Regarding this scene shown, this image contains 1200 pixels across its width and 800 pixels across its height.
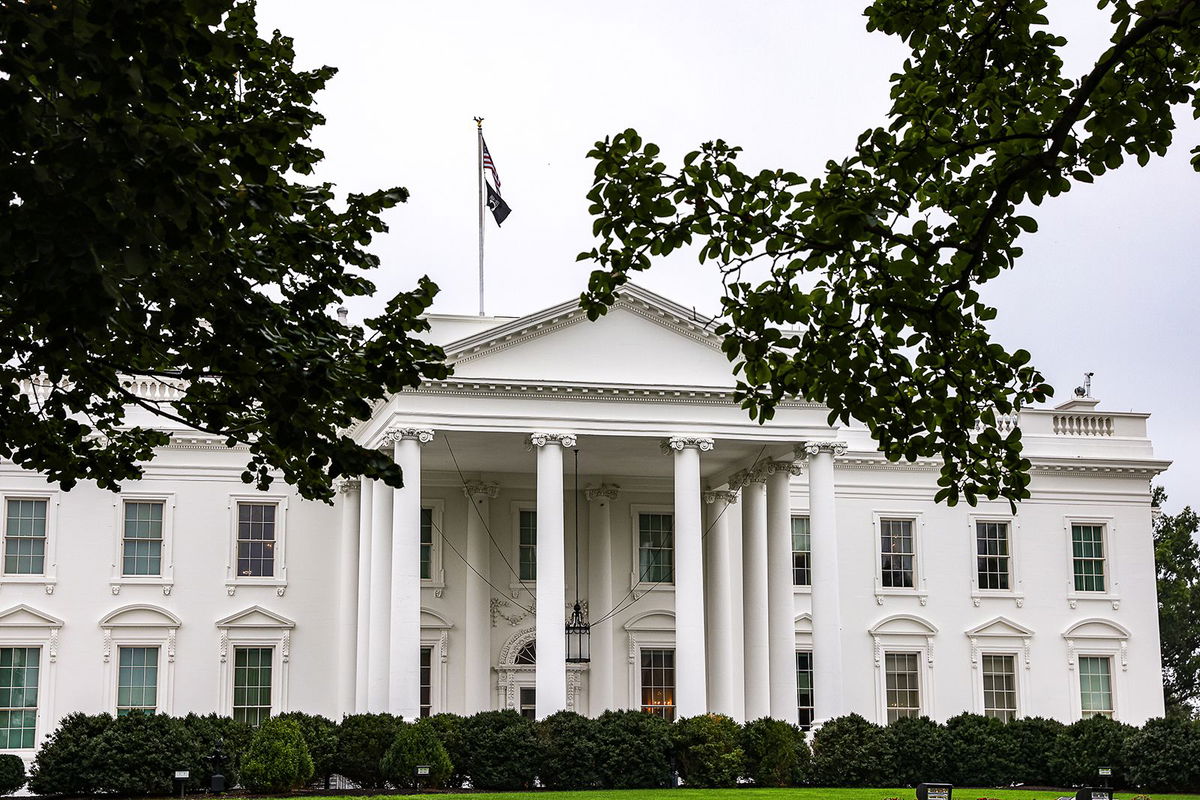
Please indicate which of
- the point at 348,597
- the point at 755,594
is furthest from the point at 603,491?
the point at 348,597

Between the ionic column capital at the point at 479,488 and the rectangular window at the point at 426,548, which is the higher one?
the ionic column capital at the point at 479,488

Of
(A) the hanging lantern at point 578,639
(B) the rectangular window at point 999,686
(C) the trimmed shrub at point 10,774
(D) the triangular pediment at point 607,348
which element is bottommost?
(C) the trimmed shrub at point 10,774

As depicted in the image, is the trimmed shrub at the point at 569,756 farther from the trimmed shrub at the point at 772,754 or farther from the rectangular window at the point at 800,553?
the rectangular window at the point at 800,553

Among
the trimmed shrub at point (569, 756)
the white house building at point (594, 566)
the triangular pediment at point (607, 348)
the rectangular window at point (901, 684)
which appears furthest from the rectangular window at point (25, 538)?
the rectangular window at point (901, 684)

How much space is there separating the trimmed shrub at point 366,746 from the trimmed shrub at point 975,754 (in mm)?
11497

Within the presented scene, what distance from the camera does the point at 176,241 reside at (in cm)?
707

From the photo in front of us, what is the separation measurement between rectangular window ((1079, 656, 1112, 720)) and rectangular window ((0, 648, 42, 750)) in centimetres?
2622

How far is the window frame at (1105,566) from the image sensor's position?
38469 mm

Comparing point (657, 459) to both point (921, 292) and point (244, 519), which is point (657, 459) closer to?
point (244, 519)

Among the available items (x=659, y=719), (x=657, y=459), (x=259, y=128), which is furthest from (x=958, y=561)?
(x=259, y=128)

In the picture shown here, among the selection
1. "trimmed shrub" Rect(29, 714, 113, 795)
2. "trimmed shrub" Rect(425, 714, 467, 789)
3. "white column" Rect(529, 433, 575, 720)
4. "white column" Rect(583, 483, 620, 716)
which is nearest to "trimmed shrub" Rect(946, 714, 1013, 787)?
"white column" Rect(529, 433, 575, 720)

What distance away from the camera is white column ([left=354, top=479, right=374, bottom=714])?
32094 mm

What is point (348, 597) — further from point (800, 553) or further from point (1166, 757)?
point (1166, 757)

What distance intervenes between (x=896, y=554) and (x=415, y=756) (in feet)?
54.6
